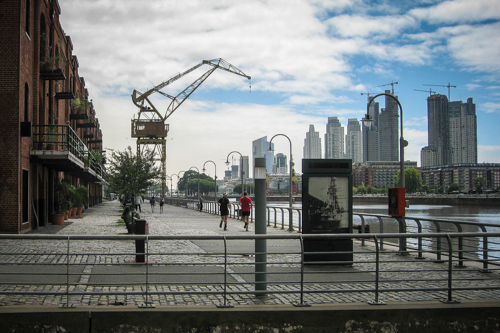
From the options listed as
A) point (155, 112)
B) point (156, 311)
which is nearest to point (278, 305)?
point (156, 311)

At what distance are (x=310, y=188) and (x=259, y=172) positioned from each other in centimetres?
380

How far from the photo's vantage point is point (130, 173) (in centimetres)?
3003

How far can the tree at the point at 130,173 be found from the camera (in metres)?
29.9

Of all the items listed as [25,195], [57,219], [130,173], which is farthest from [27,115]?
[130,173]

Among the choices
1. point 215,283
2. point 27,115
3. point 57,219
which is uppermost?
point 27,115

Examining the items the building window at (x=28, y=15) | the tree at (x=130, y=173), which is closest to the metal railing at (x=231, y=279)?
the building window at (x=28, y=15)

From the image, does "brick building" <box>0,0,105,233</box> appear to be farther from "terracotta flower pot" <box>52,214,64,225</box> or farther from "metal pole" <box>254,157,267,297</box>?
"metal pole" <box>254,157,267,297</box>

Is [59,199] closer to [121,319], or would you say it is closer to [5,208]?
[5,208]

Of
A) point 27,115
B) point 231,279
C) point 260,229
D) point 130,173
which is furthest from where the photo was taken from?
point 130,173

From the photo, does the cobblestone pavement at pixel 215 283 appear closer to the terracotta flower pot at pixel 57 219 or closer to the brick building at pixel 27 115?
the brick building at pixel 27 115

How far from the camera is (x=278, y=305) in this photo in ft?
22.8

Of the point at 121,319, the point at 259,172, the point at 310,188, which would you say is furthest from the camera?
the point at 310,188

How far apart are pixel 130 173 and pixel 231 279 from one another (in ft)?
71.5

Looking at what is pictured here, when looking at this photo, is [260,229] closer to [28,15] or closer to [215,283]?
[215,283]
